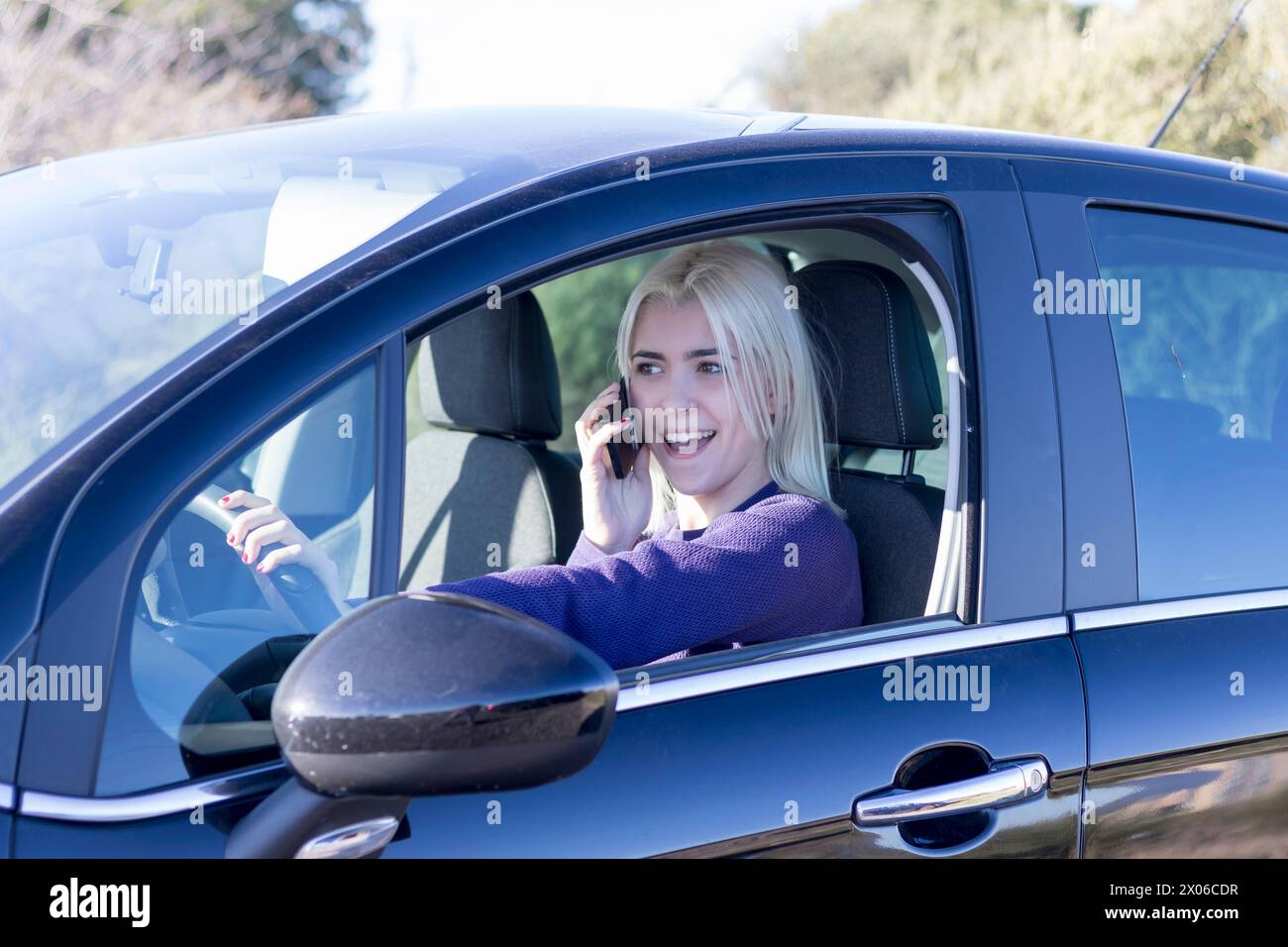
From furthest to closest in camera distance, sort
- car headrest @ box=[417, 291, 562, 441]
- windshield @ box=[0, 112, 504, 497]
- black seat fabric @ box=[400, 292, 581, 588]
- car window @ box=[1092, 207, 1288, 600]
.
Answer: black seat fabric @ box=[400, 292, 581, 588], car headrest @ box=[417, 291, 562, 441], car window @ box=[1092, 207, 1288, 600], windshield @ box=[0, 112, 504, 497]

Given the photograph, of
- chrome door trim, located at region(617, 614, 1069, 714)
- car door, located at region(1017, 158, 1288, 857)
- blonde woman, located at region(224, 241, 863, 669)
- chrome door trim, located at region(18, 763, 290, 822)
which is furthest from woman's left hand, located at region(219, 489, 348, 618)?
car door, located at region(1017, 158, 1288, 857)

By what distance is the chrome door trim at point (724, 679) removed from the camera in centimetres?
124

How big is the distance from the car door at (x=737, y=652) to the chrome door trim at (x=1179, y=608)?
6 centimetres

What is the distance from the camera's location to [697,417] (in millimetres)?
2188

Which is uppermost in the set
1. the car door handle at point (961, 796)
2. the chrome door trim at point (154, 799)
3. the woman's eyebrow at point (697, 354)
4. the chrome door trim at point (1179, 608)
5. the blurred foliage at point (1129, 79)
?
the blurred foliage at point (1129, 79)

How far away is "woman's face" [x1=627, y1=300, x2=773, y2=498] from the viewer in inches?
86.1

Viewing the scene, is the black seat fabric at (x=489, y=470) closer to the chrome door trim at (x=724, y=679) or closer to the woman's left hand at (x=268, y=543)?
the woman's left hand at (x=268, y=543)

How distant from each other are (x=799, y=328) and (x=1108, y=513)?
0.67 meters

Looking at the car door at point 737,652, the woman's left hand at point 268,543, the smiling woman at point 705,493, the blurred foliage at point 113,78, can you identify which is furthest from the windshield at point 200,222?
the blurred foliage at point 113,78

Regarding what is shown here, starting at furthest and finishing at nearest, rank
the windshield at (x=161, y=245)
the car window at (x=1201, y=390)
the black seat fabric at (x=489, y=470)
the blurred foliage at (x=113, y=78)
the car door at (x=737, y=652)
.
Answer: the blurred foliage at (x=113, y=78)
the black seat fabric at (x=489, y=470)
the car window at (x=1201, y=390)
the windshield at (x=161, y=245)
the car door at (x=737, y=652)

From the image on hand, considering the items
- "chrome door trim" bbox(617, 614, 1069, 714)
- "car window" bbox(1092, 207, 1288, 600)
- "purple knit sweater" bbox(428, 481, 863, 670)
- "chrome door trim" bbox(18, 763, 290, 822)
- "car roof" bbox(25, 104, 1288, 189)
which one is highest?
"car roof" bbox(25, 104, 1288, 189)

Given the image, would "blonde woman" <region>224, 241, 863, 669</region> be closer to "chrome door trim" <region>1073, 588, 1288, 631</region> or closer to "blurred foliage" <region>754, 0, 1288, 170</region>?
"chrome door trim" <region>1073, 588, 1288, 631</region>
